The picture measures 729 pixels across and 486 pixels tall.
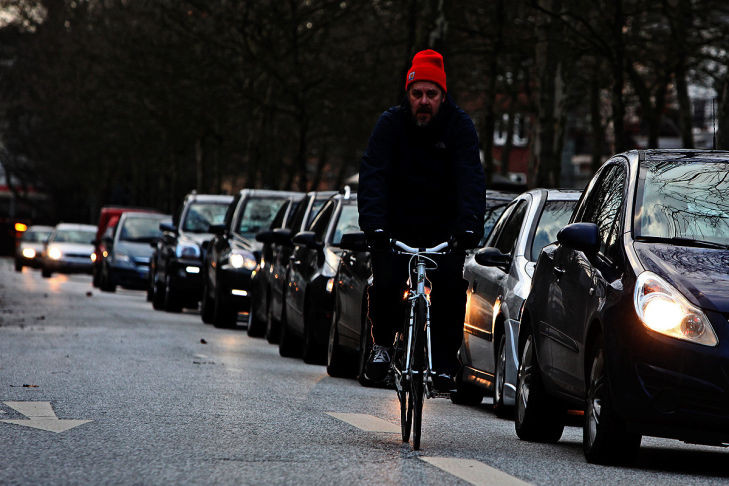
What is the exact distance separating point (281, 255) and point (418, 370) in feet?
32.1

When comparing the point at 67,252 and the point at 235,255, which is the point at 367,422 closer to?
the point at 235,255

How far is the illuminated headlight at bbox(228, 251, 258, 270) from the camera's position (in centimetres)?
2164

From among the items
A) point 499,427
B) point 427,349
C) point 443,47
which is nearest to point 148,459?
point 427,349

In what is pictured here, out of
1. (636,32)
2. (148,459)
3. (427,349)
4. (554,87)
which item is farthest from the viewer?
(636,32)

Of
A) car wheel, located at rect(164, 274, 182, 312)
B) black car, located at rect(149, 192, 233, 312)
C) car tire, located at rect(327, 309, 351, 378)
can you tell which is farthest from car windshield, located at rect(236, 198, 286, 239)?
car tire, located at rect(327, 309, 351, 378)

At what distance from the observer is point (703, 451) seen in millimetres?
9305

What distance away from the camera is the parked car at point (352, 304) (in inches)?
516

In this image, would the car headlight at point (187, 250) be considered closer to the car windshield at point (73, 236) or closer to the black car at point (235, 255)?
the black car at point (235, 255)

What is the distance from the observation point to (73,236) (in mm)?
49438

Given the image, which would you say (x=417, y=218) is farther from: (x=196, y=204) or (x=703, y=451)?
(x=196, y=204)

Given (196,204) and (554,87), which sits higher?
(554,87)

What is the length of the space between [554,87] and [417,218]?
2067cm

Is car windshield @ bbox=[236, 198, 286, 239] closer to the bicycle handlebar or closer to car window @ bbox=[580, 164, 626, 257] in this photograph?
car window @ bbox=[580, 164, 626, 257]

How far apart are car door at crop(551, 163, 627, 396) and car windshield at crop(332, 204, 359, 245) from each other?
6.32m
